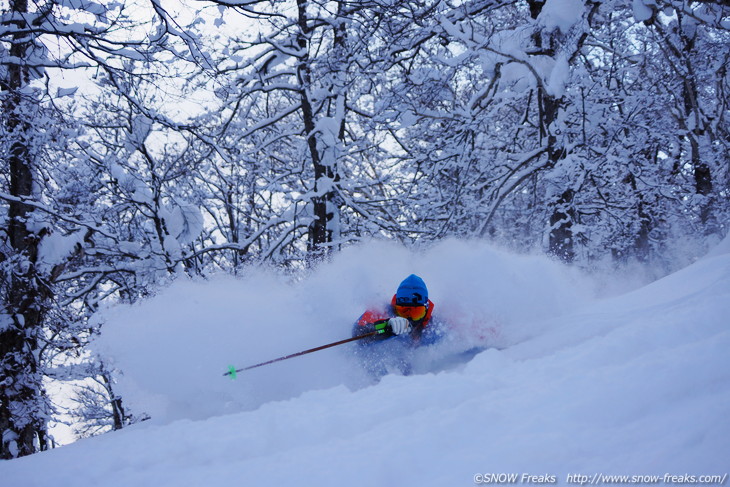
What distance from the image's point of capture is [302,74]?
1022 cm

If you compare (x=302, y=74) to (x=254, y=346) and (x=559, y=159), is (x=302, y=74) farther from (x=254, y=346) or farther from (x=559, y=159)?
(x=254, y=346)

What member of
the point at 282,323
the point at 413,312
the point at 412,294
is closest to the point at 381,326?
the point at 413,312

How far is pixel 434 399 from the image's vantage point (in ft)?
8.91

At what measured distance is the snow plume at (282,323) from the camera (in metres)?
4.77

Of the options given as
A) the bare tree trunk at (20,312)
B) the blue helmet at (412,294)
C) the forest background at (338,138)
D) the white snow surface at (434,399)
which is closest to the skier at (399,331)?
the blue helmet at (412,294)

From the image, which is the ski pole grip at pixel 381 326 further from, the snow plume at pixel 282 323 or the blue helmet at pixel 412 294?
the snow plume at pixel 282 323

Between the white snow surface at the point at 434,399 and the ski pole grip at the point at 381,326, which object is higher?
the ski pole grip at the point at 381,326

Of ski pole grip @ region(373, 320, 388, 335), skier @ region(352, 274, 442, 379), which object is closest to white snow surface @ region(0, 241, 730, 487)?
skier @ region(352, 274, 442, 379)

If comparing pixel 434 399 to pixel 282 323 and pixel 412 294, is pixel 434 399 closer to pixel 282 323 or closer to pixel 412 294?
pixel 412 294

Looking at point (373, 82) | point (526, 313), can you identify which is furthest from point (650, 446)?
point (373, 82)

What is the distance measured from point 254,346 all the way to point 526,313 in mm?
3053

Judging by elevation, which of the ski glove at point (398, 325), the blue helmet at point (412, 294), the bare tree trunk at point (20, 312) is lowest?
the ski glove at point (398, 325)

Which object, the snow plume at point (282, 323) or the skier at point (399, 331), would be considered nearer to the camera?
the snow plume at point (282, 323)

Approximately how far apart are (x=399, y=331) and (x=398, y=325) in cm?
6
